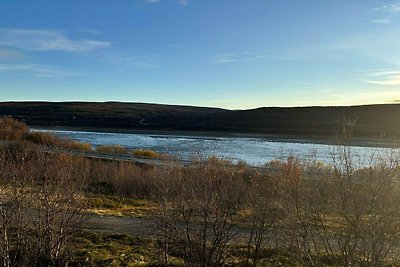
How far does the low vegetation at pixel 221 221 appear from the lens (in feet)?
20.1

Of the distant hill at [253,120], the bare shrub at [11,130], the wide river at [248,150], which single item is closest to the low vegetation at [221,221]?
the wide river at [248,150]

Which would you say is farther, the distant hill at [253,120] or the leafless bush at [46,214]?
the distant hill at [253,120]

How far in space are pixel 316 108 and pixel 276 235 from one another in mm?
95347

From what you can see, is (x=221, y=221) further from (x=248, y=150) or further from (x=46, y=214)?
(x=248, y=150)

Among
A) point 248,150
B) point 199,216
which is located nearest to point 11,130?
point 248,150

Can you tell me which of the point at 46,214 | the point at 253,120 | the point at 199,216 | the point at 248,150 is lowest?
the point at 248,150

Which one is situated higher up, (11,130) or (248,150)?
(11,130)

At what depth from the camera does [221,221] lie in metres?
7.39

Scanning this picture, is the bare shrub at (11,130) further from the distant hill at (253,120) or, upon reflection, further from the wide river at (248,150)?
the distant hill at (253,120)

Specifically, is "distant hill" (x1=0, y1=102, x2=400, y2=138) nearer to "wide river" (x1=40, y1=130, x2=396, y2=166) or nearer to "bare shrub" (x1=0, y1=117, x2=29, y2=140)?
"bare shrub" (x1=0, y1=117, x2=29, y2=140)

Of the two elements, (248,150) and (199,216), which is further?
(248,150)

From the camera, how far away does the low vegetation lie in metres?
6.13

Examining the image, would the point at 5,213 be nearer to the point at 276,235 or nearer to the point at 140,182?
the point at 276,235

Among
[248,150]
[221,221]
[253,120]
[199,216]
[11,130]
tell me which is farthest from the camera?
[253,120]
